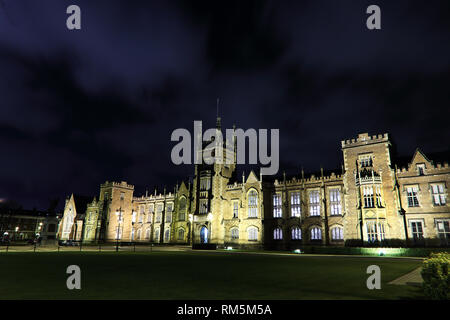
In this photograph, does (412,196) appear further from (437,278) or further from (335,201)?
(437,278)

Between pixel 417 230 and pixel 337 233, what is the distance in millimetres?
9929

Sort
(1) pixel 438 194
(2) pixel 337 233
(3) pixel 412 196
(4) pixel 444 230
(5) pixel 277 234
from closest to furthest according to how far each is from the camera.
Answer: (4) pixel 444 230 → (1) pixel 438 194 → (3) pixel 412 196 → (2) pixel 337 233 → (5) pixel 277 234

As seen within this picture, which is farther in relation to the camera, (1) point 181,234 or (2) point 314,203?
(1) point 181,234

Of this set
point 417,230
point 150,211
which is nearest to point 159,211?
point 150,211

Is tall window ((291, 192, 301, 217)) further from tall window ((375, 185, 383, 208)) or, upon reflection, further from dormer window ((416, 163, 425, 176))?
dormer window ((416, 163, 425, 176))

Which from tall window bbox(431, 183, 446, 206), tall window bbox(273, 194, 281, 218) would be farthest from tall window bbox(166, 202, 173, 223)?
tall window bbox(431, 183, 446, 206)

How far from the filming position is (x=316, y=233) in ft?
142

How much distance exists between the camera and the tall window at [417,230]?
112ft

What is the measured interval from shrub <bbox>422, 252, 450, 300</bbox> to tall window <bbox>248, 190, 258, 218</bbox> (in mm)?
41160
